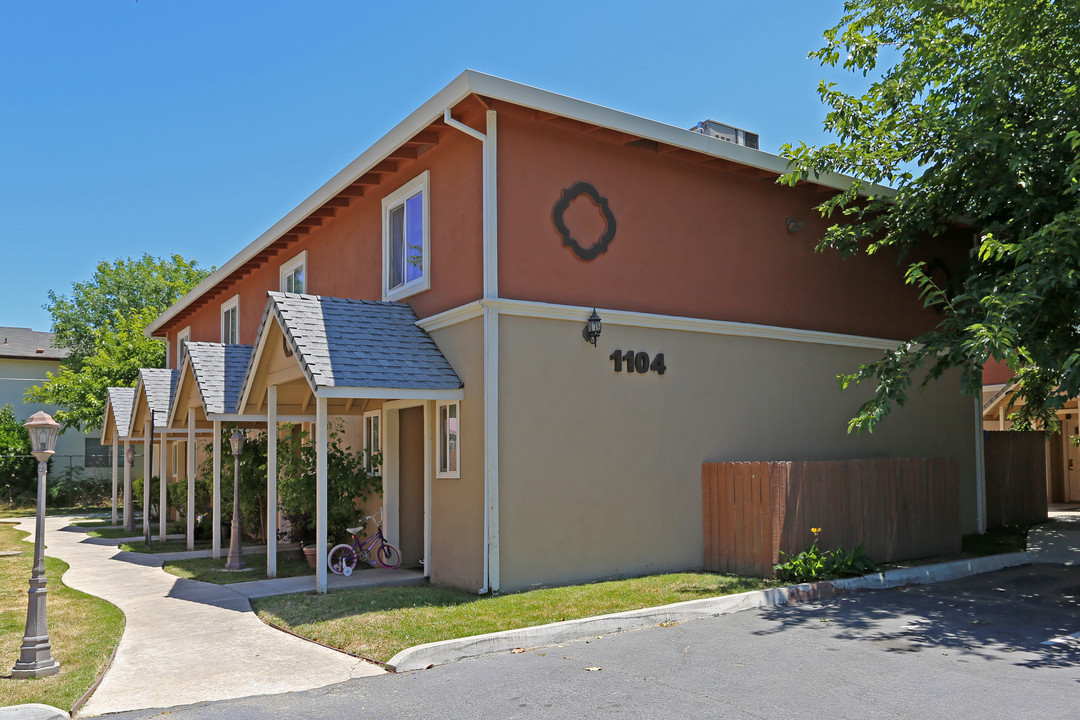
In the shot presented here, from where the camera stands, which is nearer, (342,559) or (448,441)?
(448,441)

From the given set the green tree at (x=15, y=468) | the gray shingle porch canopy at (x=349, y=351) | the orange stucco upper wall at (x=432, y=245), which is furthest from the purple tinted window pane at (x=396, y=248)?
the green tree at (x=15, y=468)

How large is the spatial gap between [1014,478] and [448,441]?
12180 millimetres

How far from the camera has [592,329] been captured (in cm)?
1105

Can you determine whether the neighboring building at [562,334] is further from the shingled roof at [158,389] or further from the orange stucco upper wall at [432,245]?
the shingled roof at [158,389]

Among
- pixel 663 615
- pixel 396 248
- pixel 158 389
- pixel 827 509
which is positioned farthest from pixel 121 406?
pixel 827 509

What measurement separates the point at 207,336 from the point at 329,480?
42.5 feet

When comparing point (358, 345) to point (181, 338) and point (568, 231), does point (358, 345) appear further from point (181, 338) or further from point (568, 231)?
point (181, 338)

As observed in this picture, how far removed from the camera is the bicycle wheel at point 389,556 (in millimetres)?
12758

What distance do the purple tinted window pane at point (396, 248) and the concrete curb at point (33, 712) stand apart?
786 cm

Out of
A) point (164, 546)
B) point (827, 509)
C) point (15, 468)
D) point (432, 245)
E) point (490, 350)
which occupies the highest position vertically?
point (432, 245)

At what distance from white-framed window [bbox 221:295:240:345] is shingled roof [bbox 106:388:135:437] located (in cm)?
275

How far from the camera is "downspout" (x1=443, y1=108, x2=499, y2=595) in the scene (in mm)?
10117

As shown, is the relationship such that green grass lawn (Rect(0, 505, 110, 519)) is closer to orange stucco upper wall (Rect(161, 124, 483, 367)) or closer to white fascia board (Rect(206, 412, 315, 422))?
orange stucco upper wall (Rect(161, 124, 483, 367))

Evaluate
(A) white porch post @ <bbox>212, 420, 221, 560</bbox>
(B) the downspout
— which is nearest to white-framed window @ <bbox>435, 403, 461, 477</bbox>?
(B) the downspout
